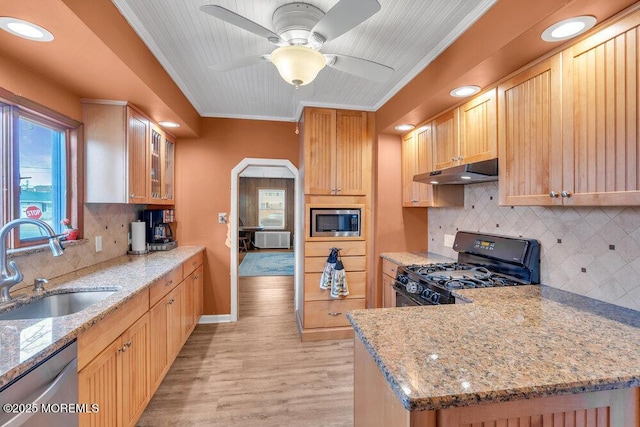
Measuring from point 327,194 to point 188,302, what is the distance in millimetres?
1820

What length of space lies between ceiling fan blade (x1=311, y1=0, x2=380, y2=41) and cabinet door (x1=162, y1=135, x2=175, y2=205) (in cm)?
242

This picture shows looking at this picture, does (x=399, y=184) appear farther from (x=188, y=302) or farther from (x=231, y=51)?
(x=188, y=302)

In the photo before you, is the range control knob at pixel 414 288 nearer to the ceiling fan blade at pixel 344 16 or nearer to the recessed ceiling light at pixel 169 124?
the ceiling fan blade at pixel 344 16

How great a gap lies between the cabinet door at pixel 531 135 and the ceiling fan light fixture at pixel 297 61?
1.16 metres

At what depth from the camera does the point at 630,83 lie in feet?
3.75

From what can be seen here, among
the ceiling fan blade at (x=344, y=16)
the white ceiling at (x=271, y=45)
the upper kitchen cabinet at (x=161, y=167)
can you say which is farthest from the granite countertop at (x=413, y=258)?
the upper kitchen cabinet at (x=161, y=167)

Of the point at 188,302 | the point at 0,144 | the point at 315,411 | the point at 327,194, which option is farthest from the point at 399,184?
the point at 0,144

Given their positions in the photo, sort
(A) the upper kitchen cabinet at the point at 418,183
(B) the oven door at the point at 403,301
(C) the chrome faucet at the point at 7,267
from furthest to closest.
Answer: (A) the upper kitchen cabinet at the point at 418,183 → (B) the oven door at the point at 403,301 → (C) the chrome faucet at the point at 7,267

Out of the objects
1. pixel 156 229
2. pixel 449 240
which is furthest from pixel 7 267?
pixel 449 240

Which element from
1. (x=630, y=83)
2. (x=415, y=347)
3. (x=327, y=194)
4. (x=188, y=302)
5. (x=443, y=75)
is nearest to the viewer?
(x=415, y=347)

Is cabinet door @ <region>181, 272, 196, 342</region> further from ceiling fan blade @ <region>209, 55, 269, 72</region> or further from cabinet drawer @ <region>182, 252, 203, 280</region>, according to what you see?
ceiling fan blade @ <region>209, 55, 269, 72</region>

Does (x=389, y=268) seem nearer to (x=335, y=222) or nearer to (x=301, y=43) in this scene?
(x=335, y=222)

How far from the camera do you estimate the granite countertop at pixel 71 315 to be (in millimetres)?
960

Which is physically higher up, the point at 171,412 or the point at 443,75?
the point at 443,75
